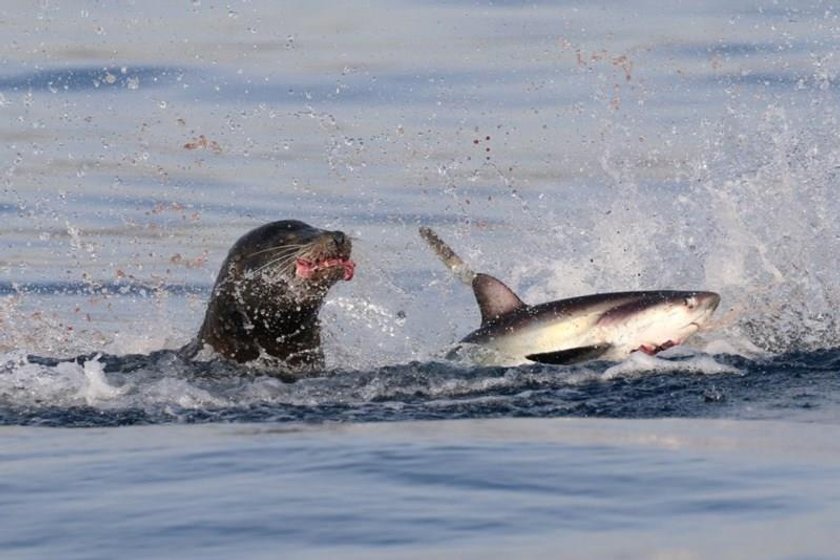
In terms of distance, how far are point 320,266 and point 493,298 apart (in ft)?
2.53

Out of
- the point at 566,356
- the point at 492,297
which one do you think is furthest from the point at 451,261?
the point at 566,356

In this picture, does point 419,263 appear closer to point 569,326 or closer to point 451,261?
point 451,261

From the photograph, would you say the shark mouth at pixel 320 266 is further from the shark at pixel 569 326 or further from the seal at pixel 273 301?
the shark at pixel 569 326

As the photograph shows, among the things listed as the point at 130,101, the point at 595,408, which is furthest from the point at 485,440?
the point at 130,101

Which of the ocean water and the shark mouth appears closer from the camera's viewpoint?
the ocean water

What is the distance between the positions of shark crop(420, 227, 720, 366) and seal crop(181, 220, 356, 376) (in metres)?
0.57

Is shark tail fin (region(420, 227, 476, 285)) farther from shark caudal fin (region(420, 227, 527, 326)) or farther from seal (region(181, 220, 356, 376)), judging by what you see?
seal (region(181, 220, 356, 376))

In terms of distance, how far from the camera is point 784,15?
66.3ft

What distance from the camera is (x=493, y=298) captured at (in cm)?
933

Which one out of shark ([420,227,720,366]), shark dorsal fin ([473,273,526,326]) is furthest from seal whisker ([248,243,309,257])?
shark dorsal fin ([473,273,526,326])

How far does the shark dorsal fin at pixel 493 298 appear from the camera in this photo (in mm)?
9289

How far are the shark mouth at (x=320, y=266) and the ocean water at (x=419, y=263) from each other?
17.7 inches

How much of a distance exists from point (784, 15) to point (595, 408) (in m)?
12.9

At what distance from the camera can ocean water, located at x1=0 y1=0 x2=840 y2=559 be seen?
5.80 metres
